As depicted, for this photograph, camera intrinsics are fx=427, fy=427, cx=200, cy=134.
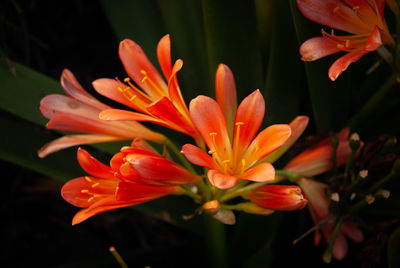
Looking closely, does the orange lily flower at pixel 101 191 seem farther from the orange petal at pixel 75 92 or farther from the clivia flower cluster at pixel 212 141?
the orange petal at pixel 75 92

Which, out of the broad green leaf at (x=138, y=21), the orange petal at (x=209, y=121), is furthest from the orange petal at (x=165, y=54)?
the broad green leaf at (x=138, y=21)

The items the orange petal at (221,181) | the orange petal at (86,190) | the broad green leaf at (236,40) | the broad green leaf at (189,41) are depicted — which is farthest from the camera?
the broad green leaf at (189,41)

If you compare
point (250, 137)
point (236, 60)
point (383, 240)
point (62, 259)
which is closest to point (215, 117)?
point (250, 137)

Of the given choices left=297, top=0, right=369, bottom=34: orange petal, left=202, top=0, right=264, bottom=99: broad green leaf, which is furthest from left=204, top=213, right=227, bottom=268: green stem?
left=297, top=0, right=369, bottom=34: orange petal

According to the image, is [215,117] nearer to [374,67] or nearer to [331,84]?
[331,84]

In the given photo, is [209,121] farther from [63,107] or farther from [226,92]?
[63,107]

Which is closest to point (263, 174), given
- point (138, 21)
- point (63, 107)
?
point (63, 107)

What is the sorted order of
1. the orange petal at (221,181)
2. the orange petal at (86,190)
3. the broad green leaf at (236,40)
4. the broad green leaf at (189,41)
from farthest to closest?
the broad green leaf at (189,41)
the broad green leaf at (236,40)
the orange petal at (86,190)
the orange petal at (221,181)

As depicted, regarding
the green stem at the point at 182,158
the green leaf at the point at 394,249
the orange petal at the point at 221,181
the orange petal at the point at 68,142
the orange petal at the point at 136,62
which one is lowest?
the green leaf at the point at 394,249
